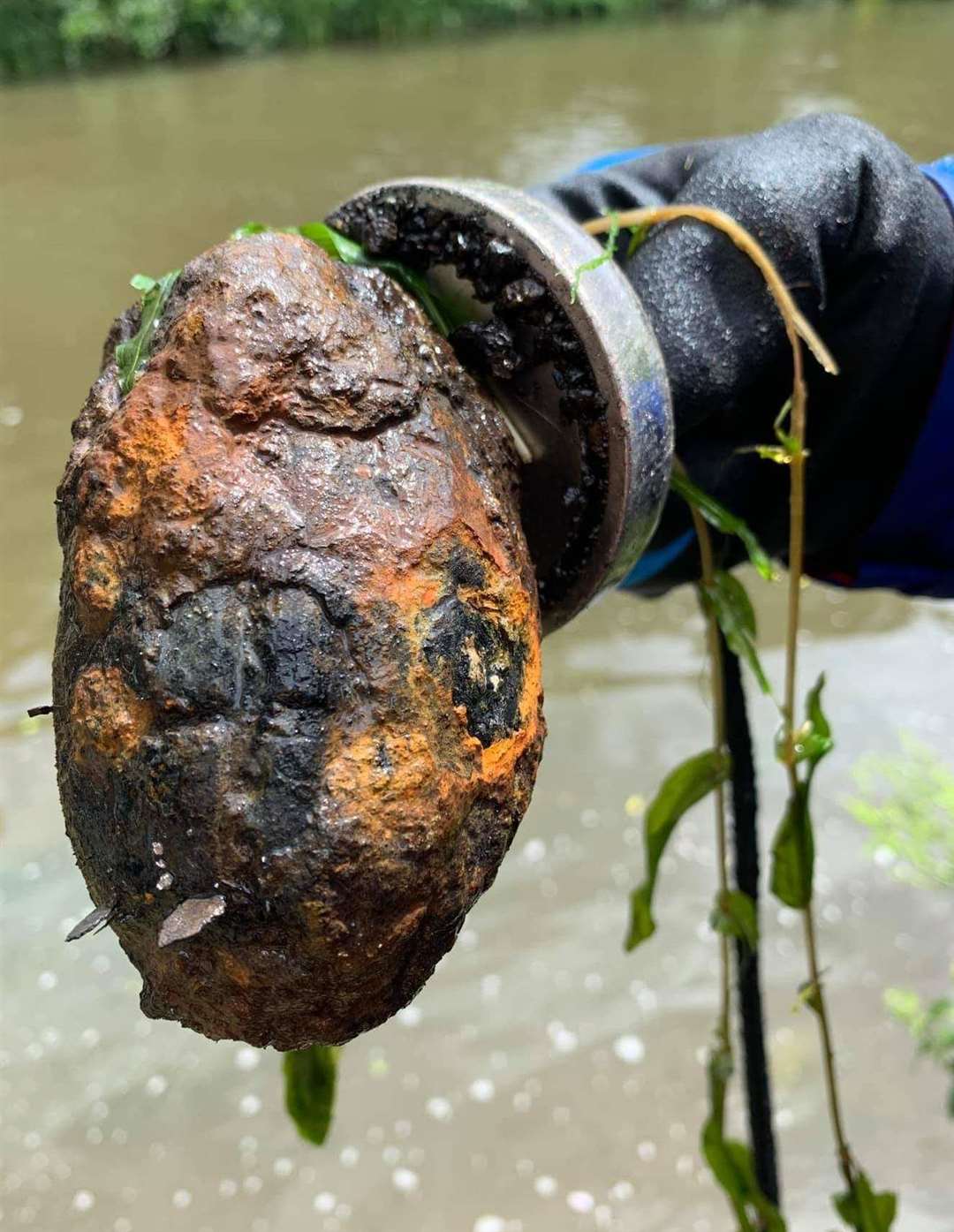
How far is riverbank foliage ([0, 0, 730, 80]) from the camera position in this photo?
13.2 meters

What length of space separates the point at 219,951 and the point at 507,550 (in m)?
0.33

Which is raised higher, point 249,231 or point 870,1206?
point 249,231

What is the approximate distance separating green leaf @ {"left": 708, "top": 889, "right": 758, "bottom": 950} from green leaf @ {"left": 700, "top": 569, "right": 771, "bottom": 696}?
1.20ft

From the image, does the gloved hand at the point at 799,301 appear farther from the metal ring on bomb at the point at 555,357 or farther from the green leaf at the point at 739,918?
the green leaf at the point at 739,918

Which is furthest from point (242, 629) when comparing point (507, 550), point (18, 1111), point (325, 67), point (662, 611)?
point (325, 67)

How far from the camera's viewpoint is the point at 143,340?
85cm

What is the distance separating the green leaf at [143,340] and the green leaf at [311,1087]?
731mm

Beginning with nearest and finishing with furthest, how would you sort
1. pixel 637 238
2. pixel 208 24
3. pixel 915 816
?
pixel 637 238, pixel 915 816, pixel 208 24

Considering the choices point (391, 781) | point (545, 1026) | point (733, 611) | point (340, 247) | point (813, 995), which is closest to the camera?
point (391, 781)

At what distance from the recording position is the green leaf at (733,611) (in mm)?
1235

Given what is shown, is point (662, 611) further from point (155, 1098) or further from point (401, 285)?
point (401, 285)

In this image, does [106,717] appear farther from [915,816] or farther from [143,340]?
[915,816]

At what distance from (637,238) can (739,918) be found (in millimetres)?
868

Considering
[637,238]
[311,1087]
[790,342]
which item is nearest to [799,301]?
[790,342]
